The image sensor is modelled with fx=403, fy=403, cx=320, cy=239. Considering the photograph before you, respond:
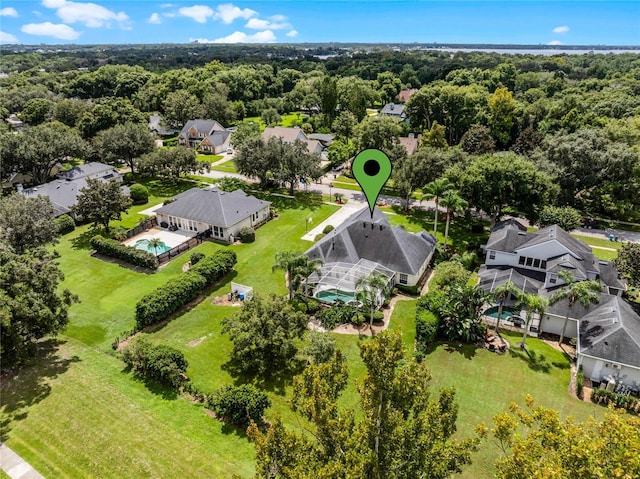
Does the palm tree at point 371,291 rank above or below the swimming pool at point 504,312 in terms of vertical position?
above

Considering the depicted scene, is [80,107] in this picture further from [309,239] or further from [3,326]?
[3,326]

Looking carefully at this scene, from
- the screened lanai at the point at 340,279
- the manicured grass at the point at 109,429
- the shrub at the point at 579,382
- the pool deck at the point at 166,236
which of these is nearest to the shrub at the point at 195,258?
the pool deck at the point at 166,236

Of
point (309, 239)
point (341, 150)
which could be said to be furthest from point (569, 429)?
point (341, 150)

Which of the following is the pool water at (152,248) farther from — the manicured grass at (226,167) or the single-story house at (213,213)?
the manicured grass at (226,167)

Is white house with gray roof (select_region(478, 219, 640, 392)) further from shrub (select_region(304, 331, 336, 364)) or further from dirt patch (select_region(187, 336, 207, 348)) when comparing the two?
dirt patch (select_region(187, 336, 207, 348))

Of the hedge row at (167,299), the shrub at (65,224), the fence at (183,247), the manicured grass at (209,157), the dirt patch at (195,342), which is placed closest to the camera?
the dirt patch at (195,342)

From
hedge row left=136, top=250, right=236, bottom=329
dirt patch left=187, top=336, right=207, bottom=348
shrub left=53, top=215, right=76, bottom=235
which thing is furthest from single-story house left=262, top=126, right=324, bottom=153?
dirt patch left=187, top=336, right=207, bottom=348

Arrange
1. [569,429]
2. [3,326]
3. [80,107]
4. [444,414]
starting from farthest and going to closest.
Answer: [80,107] → [3,326] → [444,414] → [569,429]


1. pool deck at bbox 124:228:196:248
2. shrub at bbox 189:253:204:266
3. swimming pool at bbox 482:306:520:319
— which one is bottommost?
swimming pool at bbox 482:306:520:319
